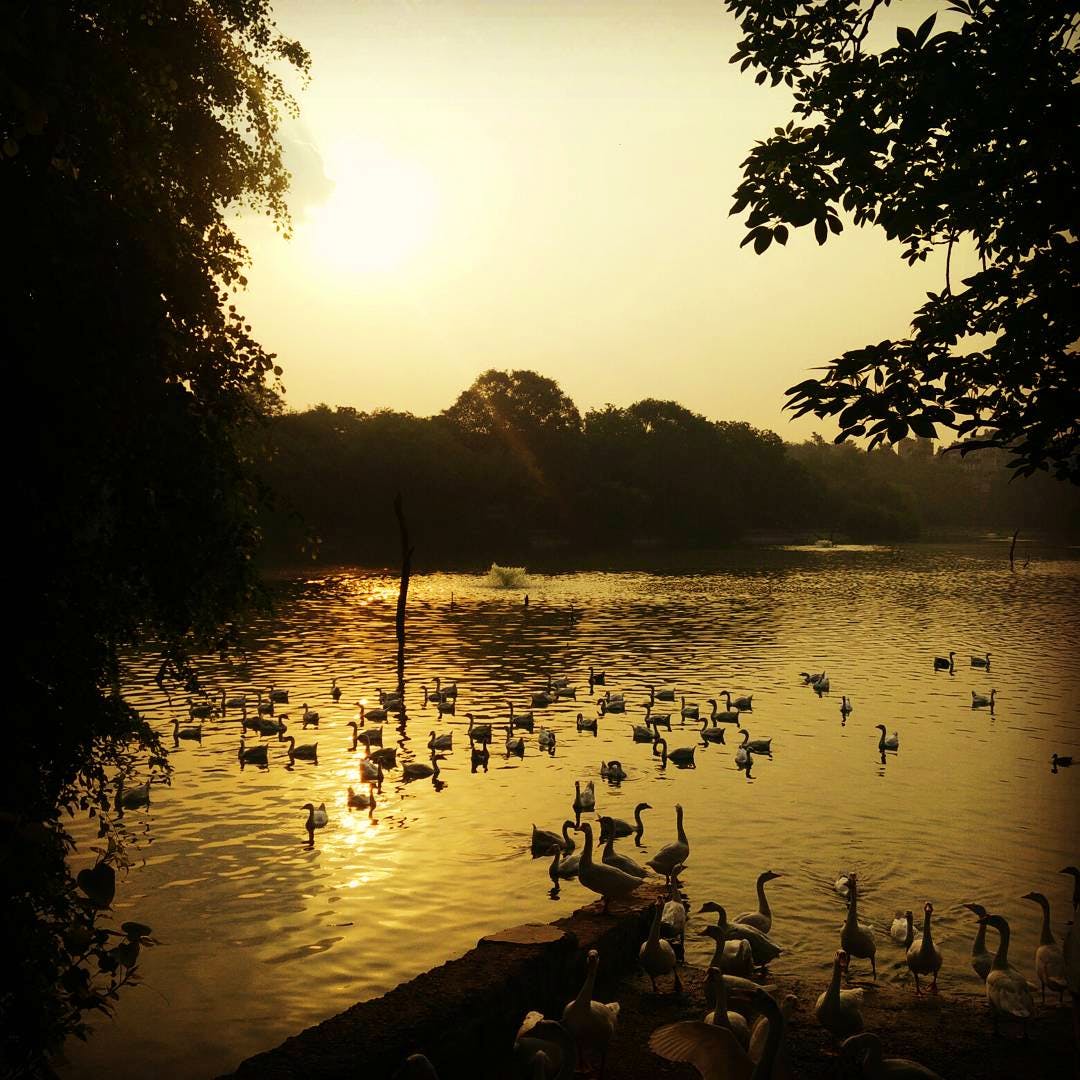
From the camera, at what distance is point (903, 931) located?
13422 millimetres

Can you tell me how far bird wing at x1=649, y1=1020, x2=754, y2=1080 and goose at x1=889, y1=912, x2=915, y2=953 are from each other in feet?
19.2

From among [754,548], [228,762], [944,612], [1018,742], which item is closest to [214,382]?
[228,762]

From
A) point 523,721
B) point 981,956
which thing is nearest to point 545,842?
point 981,956

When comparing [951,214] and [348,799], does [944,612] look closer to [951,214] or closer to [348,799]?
[348,799]

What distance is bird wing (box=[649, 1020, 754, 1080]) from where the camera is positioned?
8.10m

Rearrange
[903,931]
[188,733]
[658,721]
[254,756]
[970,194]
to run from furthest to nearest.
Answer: [658,721] → [188,733] → [254,756] → [903,931] → [970,194]

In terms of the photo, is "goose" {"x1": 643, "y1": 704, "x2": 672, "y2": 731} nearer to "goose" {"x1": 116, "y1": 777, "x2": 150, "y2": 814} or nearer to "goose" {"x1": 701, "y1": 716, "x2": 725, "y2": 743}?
"goose" {"x1": 701, "y1": 716, "x2": 725, "y2": 743}

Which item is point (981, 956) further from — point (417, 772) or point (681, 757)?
point (417, 772)

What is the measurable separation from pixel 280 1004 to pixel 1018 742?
21.3m

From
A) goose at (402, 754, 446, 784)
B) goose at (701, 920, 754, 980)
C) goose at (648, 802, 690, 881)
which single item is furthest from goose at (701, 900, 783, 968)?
goose at (402, 754, 446, 784)

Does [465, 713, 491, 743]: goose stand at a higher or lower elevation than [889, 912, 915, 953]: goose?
higher

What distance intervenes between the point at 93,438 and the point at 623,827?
12.1m

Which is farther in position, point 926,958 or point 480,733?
point 480,733

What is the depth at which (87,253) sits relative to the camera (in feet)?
29.3
